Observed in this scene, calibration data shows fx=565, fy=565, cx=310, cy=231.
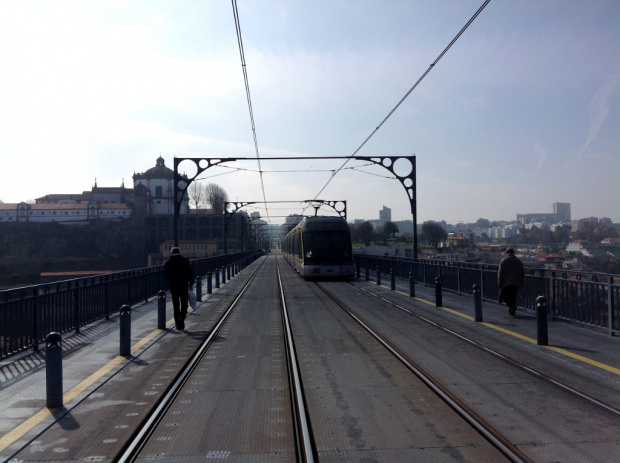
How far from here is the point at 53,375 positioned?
6.83 metres

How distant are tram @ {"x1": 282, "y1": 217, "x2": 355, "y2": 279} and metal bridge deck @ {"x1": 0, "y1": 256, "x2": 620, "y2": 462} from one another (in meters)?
16.5

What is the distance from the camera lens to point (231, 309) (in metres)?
17.8

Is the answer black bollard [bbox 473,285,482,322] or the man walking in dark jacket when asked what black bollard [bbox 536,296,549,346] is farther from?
the man walking in dark jacket

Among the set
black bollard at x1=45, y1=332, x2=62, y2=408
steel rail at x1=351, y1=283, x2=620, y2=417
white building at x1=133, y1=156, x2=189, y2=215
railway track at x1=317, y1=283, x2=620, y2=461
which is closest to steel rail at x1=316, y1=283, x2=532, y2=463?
railway track at x1=317, y1=283, x2=620, y2=461

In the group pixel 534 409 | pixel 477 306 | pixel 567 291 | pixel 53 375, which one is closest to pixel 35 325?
pixel 53 375

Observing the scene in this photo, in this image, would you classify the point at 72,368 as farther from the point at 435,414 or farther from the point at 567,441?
the point at 567,441

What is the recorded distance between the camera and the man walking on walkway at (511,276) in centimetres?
1397

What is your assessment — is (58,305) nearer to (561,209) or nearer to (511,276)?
(511,276)

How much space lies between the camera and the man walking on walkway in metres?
14.0

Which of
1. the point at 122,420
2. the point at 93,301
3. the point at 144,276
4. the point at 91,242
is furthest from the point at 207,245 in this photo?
the point at 122,420

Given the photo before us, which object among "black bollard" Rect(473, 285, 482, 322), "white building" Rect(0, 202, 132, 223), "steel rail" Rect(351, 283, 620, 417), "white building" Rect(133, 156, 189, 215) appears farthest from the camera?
"white building" Rect(133, 156, 189, 215)

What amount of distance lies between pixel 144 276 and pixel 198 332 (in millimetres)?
7192

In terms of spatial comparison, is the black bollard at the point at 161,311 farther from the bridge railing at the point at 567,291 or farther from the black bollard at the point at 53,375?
the bridge railing at the point at 567,291

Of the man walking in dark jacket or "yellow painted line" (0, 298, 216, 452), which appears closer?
"yellow painted line" (0, 298, 216, 452)
